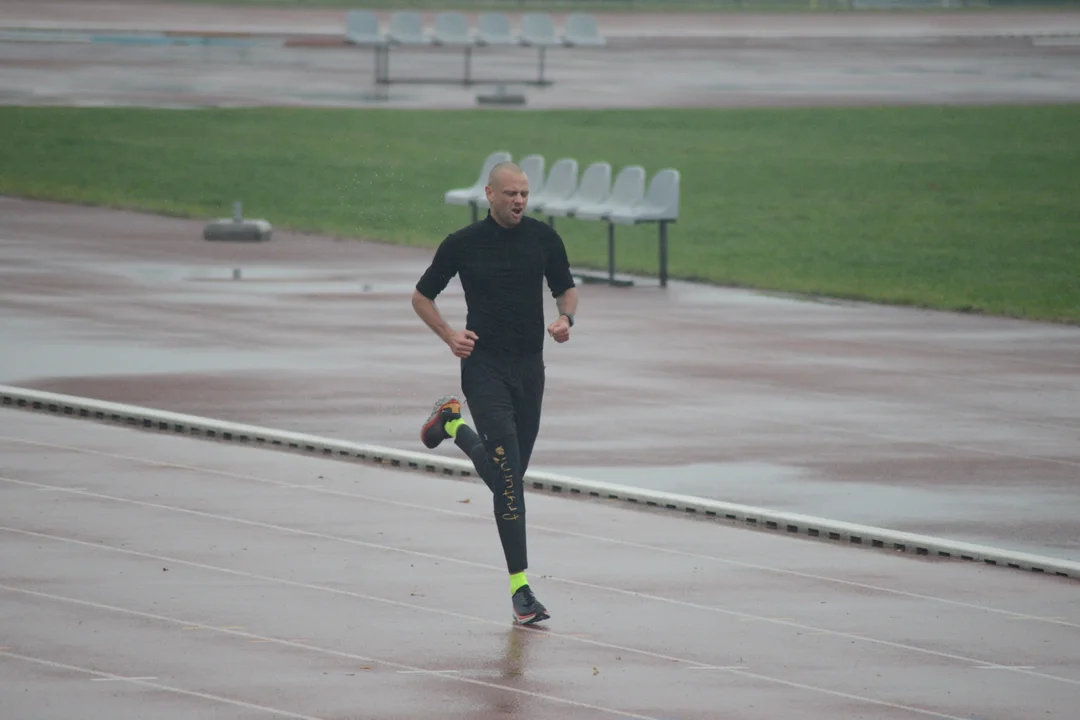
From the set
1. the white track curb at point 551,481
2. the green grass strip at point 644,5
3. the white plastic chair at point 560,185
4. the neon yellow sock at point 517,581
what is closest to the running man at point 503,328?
the neon yellow sock at point 517,581

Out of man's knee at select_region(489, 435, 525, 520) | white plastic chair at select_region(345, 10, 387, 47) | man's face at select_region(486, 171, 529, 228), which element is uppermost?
white plastic chair at select_region(345, 10, 387, 47)

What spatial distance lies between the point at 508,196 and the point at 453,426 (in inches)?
48.9

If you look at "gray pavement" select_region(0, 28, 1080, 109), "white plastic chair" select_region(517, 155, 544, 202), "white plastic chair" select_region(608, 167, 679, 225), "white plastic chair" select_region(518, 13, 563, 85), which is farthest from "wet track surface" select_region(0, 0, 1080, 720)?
"white plastic chair" select_region(518, 13, 563, 85)

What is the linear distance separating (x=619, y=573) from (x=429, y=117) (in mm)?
27349

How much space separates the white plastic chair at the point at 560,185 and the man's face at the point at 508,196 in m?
13.4

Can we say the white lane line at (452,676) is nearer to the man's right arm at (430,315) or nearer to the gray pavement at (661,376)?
the man's right arm at (430,315)

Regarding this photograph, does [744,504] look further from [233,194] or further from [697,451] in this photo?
[233,194]

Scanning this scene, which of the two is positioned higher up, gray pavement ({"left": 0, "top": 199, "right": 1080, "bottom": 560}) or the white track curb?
gray pavement ({"left": 0, "top": 199, "right": 1080, "bottom": 560})

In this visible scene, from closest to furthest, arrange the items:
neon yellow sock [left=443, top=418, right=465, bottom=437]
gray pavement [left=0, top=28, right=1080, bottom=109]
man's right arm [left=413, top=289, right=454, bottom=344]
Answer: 1. man's right arm [left=413, top=289, right=454, bottom=344]
2. neon yellow sock [left=443, top=418, right=465, bottom=437]
3. gray pavement [left=0, top=28, right=1080, bottom=109]

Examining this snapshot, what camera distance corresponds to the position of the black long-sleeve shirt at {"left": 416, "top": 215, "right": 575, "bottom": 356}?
9844 mm

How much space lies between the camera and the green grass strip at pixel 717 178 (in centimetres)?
2297

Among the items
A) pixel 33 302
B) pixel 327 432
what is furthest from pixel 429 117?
pixel 327 432

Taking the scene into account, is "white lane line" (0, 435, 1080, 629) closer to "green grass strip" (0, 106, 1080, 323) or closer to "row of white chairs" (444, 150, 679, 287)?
"row of white chairs" (444, 150, 679, 287)

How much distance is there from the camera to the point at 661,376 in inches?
634
